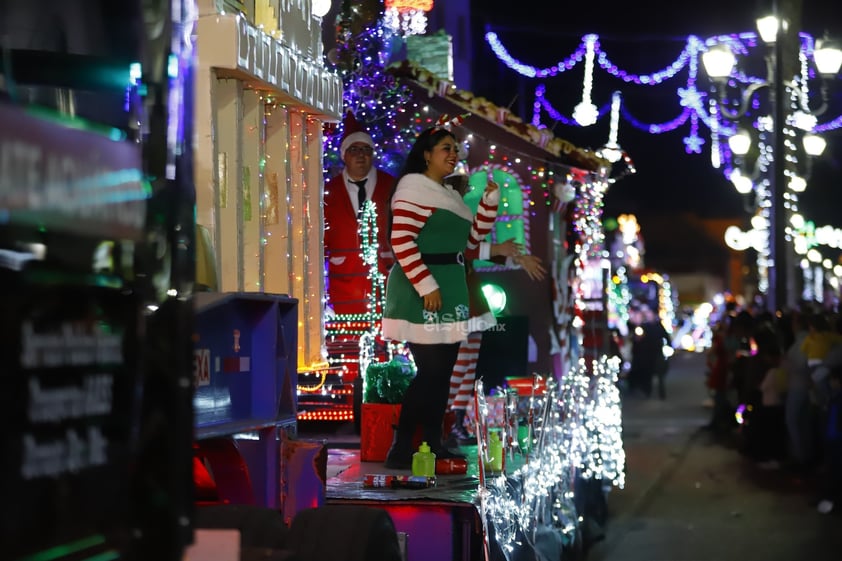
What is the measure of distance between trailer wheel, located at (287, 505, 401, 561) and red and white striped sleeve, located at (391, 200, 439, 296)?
8.06 feet

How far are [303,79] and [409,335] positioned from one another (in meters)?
1.69

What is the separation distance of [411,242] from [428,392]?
906 mm

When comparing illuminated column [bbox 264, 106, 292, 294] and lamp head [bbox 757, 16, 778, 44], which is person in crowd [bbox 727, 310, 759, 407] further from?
illuminated column [bbox 264, 106, 292, 294]

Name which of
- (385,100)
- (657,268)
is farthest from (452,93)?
(657,268)

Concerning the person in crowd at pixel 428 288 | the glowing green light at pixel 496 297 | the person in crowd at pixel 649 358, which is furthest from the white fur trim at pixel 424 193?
the person in crowd at pixel 649 358

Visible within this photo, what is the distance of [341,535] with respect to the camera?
4.38m

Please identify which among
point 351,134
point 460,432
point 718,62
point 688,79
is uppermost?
point 688,79

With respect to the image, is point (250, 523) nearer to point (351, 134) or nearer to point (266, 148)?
point (266, 148)

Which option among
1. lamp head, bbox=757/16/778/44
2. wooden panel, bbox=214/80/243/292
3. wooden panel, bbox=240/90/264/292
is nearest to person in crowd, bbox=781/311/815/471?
lamp head, bbox=757/16/778/44

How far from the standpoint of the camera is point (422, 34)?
14172 millimetres

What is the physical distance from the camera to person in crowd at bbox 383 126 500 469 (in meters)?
6.96

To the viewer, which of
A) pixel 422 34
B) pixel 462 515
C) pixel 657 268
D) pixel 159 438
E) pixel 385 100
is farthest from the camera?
pixel 657 268

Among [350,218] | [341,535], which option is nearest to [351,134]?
[350,218]

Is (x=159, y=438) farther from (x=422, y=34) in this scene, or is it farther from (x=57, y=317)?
(x=422, y=34)
